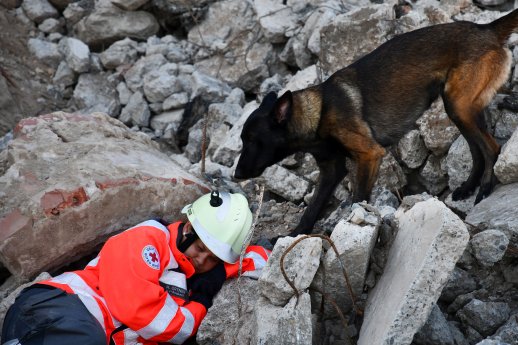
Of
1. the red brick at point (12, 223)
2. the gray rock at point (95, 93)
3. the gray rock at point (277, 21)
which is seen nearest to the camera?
the red brick at point (12, 223)

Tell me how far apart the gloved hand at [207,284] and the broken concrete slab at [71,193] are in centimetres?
90

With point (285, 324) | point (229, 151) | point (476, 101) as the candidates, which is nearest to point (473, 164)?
point (476, 101)

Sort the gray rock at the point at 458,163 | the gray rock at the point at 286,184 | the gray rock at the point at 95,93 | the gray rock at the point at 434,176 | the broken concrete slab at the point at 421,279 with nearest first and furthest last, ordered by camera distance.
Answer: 1. the broken concrete slab at the point at 421,279
2. the gray rock at the point at 458,163
3. the gray rock at the point at 434,176
4. the gray rock at the point at 286,184
5. the gray rock at the point at 95,93

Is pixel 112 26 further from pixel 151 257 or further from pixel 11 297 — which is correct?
pixel 151 257

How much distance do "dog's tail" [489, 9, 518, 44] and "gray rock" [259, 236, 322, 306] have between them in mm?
2910

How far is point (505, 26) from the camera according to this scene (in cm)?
515

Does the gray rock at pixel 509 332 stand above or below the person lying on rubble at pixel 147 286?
above

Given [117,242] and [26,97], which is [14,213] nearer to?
[117,242]

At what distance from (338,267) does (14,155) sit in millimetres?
2791

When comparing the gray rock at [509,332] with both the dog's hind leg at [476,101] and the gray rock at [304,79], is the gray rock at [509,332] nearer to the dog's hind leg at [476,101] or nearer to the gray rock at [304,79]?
the dog's hind leg at [476,101]

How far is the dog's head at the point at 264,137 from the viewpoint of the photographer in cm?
533

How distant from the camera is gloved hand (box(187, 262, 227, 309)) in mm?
3975

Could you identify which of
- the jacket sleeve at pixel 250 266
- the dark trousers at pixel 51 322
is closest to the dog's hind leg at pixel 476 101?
the jacket sleeve at pixel 250 266

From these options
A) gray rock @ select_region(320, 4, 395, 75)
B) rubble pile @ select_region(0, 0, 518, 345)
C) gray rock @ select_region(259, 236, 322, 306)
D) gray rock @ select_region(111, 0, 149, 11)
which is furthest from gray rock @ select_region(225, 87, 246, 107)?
gray rock @ select_region(259, 236, 322, 306)
